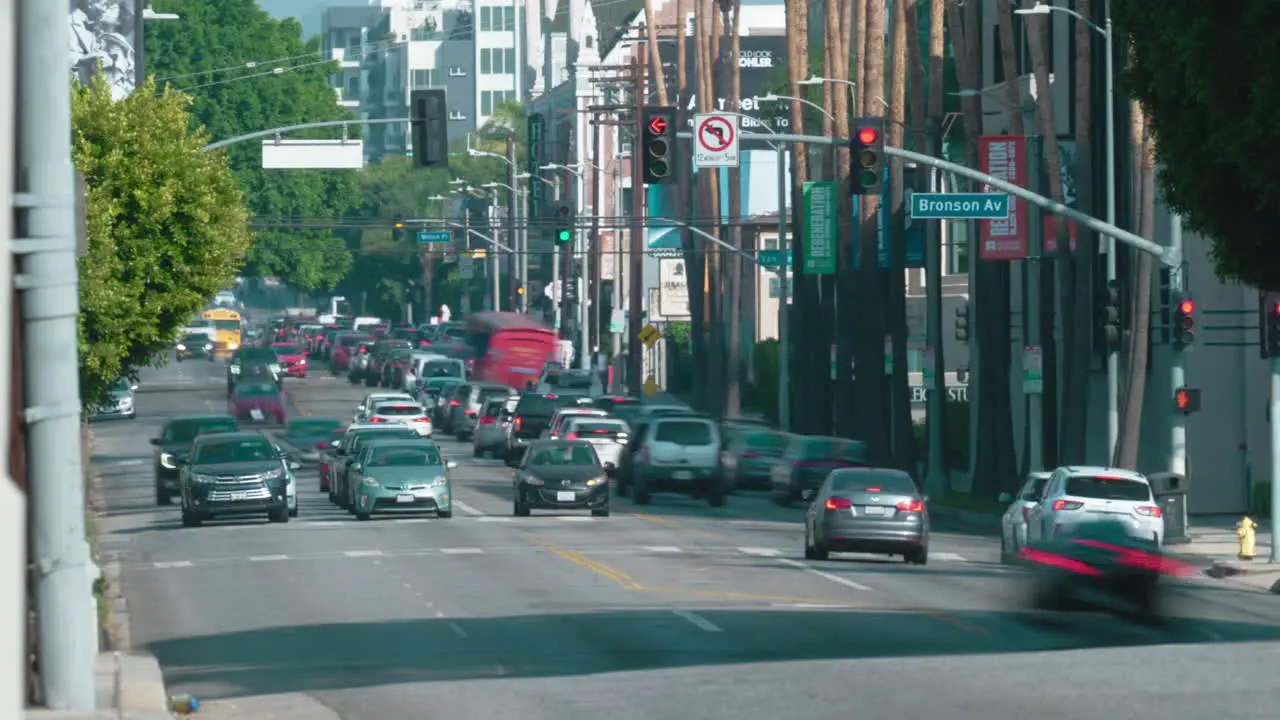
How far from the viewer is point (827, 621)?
867 inches

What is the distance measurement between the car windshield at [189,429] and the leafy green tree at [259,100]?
172ft

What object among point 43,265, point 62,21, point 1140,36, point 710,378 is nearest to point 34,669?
point 43,265

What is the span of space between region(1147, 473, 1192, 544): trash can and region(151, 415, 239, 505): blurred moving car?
19650 millimetres

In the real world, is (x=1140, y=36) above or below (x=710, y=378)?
above

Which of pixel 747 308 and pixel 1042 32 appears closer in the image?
pixel 1042 32

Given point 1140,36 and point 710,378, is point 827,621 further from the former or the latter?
point 710,378

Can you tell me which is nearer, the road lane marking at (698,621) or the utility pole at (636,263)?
the road lane marking at (698,621)

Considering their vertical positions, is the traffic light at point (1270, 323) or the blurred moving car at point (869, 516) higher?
the traffic light at point (1270, 323)

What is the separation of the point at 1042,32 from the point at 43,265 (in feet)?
121

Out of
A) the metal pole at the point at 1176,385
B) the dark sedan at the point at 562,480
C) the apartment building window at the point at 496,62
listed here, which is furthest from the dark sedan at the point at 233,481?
the apartment building window at the point at 496,62

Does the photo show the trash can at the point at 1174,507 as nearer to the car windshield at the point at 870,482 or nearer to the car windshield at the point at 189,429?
the car windshield at the point at 870,482

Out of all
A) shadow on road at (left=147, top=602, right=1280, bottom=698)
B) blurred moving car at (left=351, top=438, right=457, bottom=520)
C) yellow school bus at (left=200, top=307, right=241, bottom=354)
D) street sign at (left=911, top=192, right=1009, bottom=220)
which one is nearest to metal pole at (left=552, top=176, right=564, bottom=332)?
yellow school bus at (left=200, top=307, right=241, bottom=354)

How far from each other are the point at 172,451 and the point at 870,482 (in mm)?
19781

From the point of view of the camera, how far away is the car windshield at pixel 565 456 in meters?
40.2
